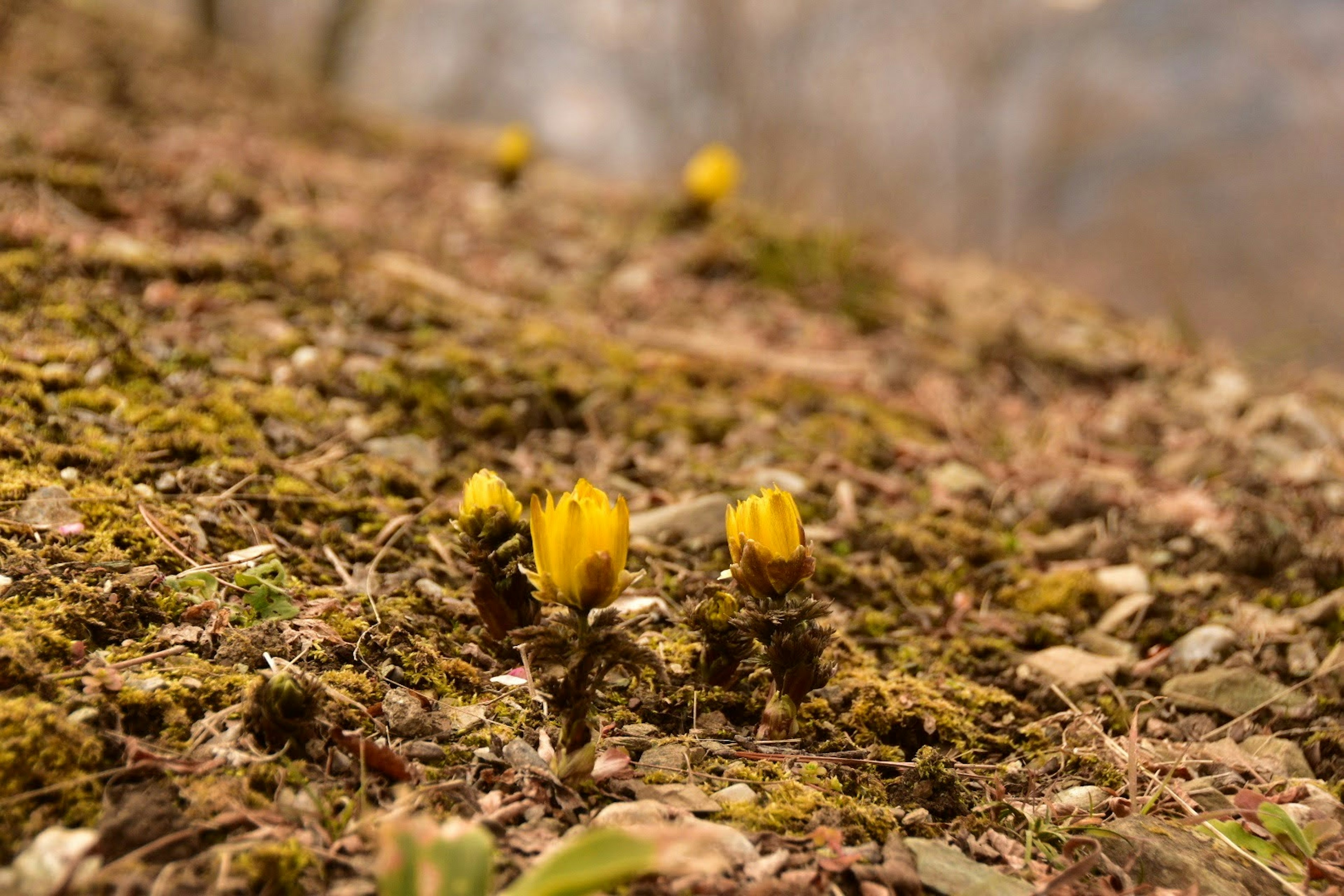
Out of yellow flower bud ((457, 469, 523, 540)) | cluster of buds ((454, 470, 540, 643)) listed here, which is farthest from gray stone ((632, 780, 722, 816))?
yellow flower bud ((457, 469, 523, 540))

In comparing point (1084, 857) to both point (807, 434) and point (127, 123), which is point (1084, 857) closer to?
point (807, 434)

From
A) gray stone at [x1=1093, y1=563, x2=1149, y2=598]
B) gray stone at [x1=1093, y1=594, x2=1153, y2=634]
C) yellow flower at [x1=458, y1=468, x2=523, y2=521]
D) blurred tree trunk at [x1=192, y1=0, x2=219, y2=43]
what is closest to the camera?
yellow flower at [x1=458, y1=468, x2=523, y2=521]

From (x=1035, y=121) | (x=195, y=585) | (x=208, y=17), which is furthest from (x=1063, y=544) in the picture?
(x=1035, y=121)

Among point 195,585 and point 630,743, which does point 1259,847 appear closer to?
point 630,743

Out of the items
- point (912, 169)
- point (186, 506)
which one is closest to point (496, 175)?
point (186, 506)

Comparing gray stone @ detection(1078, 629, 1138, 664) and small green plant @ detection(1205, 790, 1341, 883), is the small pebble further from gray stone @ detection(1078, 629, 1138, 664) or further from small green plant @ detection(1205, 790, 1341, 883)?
gray stone @ detection(1078, 629, 1138, 664)

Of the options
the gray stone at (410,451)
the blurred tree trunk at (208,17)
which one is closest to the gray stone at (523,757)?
the gray stone at (410,451)
